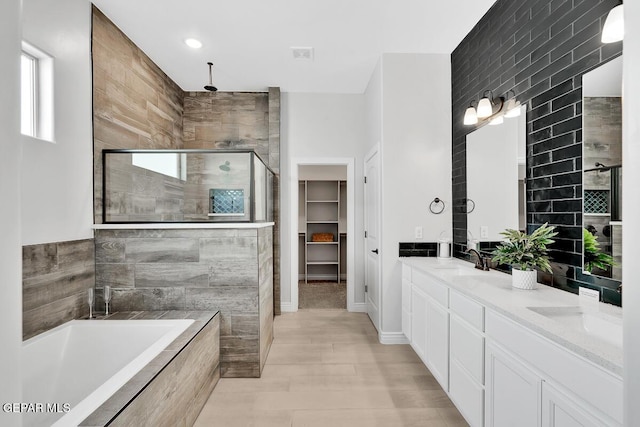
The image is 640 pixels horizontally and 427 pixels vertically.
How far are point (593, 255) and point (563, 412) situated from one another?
0.89 metres

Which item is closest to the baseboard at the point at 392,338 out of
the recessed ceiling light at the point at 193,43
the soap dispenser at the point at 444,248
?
the soap dispenser at the point at 444,248

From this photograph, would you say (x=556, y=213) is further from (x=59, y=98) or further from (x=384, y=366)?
(x=59, y=98)

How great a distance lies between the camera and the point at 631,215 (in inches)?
22.1

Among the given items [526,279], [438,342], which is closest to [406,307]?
[438,342]

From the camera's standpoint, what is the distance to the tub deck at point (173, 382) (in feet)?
4.43

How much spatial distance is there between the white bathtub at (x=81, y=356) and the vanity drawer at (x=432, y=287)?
1.74 m

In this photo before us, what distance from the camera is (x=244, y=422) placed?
6.81ft

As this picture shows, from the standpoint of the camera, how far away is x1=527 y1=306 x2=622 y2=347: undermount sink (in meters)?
1.31

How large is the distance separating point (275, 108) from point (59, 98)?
7.80ft

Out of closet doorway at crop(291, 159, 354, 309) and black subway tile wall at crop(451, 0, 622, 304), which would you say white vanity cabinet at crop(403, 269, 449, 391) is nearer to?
black subway tile wall at crop(451, 0, 622, 304)

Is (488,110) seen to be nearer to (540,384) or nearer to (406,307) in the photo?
(406,307)

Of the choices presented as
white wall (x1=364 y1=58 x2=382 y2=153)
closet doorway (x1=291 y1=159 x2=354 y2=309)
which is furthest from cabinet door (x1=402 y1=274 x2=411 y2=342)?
closet doorway (x1=291 y1=159 x2=354 y2=309)

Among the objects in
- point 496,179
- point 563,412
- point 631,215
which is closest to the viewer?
point 631,215

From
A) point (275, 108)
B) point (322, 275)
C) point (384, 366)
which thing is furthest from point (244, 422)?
point (322, 275)
